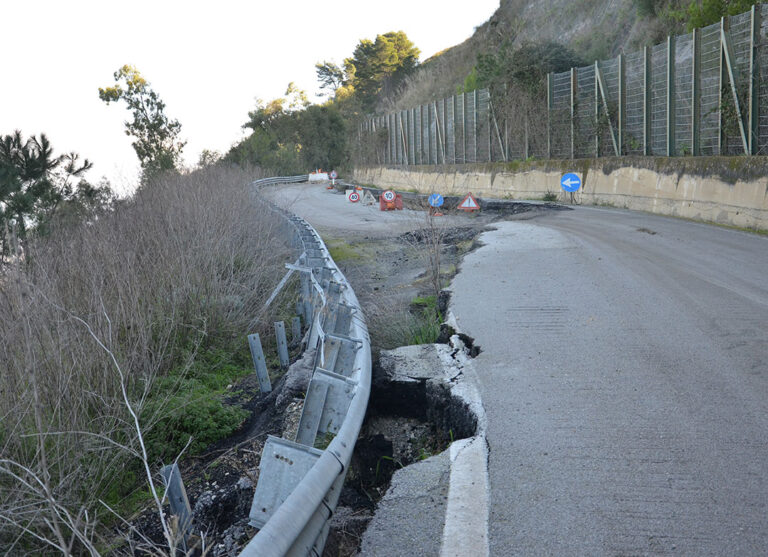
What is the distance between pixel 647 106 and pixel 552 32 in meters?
29.4

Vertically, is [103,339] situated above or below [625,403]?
above

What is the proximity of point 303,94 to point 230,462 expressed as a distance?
99414 mm

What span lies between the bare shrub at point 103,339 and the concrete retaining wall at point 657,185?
820 centimetres

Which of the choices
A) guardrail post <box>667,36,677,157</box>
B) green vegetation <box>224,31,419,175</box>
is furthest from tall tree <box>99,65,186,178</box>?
guardrail post <box>667,36,677,157</box>

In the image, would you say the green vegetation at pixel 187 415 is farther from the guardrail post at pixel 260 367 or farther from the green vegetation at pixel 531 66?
the green vegetation at pixel 531 66

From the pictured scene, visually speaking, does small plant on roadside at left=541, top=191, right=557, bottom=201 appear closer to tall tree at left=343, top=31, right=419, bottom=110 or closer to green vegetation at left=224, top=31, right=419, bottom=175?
green vegetation at left=224, top=31, right=419, bottom=175

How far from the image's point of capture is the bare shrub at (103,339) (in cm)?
374

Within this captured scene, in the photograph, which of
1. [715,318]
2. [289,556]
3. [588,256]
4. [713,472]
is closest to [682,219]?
[588,256]

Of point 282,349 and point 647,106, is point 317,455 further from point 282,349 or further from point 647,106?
point 647,106

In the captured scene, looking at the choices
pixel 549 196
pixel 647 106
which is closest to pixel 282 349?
pixel 647 106

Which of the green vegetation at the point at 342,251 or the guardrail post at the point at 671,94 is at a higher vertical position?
the guardrail post at the point at 671,94

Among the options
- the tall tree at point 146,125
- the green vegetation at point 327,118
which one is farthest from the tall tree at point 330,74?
the tall tree at point 146,125

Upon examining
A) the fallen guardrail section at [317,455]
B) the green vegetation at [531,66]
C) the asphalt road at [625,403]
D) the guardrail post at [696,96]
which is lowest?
the asphalt road at [625,403]

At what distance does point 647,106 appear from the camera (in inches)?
703
